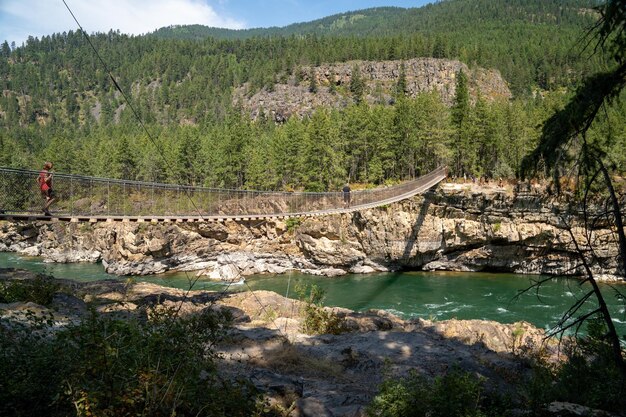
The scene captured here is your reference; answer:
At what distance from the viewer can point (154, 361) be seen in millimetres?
3051

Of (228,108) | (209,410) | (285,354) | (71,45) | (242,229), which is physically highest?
(71,45)

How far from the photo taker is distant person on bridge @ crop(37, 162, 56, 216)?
7.33 m

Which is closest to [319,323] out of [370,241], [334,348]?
[334,348]

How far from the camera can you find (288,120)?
162 ft

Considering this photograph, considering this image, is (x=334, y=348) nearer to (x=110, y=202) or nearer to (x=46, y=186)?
(x=46, y=186)

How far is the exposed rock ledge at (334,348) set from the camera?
181 inches

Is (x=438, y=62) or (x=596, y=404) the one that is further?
(x=438, y=62)

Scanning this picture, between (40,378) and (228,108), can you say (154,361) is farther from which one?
(228,108)

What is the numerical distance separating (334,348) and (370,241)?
20.0m

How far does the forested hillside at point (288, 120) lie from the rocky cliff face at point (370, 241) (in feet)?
14.3

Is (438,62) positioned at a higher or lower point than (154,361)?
higher

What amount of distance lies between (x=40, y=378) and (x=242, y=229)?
2664 centimetres

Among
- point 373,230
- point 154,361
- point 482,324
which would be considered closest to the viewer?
point 154,361

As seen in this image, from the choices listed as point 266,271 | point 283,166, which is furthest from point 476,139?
point 266,271
